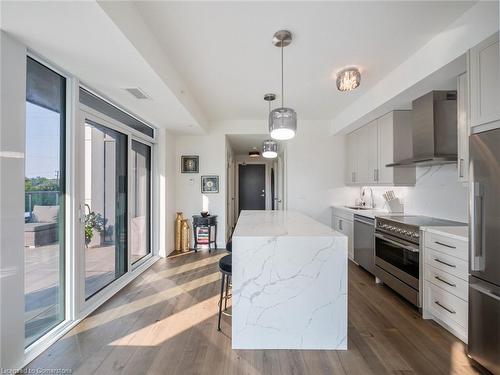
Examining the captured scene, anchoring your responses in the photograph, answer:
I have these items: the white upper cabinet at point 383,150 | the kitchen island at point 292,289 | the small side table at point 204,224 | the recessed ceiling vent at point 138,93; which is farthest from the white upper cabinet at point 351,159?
the recessed ceiling vent at point 138,93

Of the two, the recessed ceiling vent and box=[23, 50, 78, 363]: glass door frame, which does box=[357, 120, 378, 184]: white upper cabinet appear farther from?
box=[23, 50, 78, 363]: glass door frame

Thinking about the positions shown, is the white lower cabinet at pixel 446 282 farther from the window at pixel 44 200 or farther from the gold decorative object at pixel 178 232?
the gold decorative object at pixel 178 232

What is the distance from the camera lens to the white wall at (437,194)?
2.71 metres

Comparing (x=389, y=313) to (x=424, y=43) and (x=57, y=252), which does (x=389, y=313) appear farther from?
(x=57, y=252)

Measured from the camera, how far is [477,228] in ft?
5.50

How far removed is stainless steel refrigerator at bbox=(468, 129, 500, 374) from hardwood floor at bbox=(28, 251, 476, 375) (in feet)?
0.80

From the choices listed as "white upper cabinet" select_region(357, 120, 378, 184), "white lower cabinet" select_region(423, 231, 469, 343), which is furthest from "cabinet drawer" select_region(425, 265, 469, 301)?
"white upper cabinet" select_region(357, 120, 378, 184)

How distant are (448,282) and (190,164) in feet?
13.9

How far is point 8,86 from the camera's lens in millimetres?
1613

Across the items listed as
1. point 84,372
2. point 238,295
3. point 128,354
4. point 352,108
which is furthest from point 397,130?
point 84,372

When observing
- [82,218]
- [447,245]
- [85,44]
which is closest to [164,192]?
[82,218]

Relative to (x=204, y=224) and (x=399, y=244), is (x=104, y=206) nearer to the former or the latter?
(x=204, y=224)

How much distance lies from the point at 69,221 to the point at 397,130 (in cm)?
395

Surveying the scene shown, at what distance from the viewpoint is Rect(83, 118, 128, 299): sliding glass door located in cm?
265
